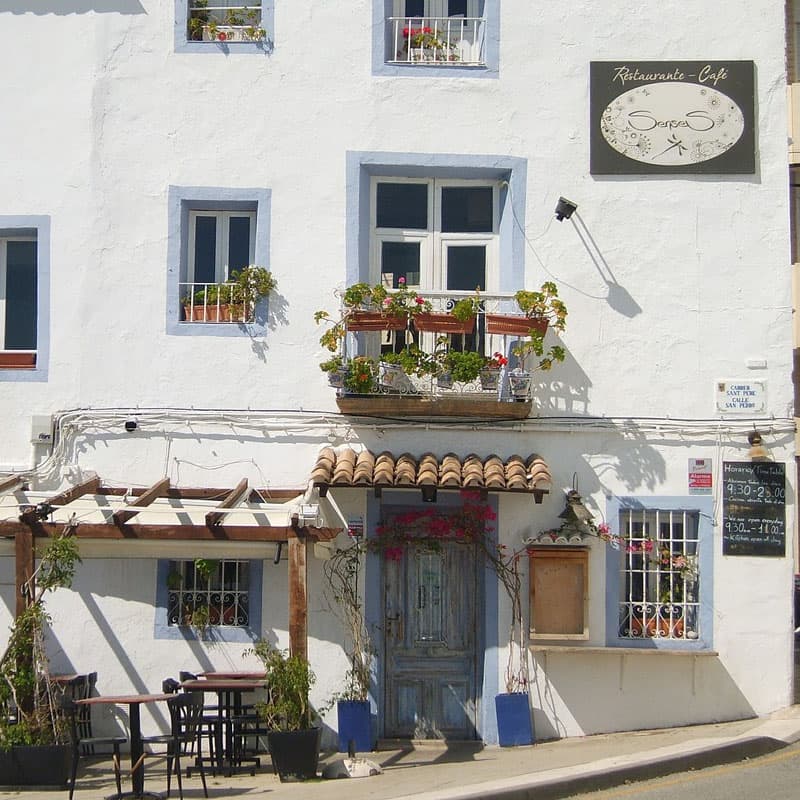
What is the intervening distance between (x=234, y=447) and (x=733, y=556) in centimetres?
502

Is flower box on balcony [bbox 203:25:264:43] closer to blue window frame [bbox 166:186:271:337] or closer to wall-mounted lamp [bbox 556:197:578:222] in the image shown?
blue window frame [bbox 166:186:271:337]

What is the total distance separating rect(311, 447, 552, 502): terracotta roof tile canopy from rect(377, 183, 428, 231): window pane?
2.49 metres

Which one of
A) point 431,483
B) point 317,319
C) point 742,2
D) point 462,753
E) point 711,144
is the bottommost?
point 462,753

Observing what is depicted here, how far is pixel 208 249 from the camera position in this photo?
13.0 metres

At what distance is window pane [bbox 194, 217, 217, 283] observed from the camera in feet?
42.5

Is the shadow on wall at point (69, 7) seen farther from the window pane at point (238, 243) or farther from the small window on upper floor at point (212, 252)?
the window pane at point (238, 243)

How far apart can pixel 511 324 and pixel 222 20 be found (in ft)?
14.5

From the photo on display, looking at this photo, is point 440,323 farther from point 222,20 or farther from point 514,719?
point 222,20

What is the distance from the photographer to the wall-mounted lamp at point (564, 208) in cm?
1245

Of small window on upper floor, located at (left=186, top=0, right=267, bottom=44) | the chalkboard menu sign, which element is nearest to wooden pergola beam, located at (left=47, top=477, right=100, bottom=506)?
small window on upper floor, located at (left=186, top=0, right=267, bottom=44)

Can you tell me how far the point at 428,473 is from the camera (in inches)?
466

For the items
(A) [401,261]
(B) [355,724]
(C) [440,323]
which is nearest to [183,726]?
(B) [355,724]

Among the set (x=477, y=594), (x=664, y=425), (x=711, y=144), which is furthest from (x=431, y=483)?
(x=711, y=144)

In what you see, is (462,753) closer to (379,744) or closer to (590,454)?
(379,744)
